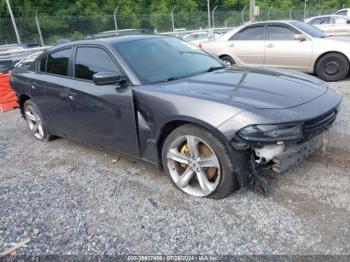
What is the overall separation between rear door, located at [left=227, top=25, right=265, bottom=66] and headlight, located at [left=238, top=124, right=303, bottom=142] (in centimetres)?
582

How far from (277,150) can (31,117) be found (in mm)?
4104

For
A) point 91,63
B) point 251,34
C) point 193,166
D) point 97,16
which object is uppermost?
point 97,16

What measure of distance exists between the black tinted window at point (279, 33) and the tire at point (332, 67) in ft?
2.98

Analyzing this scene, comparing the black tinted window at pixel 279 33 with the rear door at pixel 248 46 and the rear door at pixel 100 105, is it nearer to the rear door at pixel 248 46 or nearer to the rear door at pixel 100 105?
the rear door at pixel 248 46

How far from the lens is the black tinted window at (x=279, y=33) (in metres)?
7.75

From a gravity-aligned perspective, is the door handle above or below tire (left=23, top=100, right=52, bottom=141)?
above

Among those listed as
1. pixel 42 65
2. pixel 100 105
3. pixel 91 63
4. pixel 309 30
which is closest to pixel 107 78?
pixel 100 105

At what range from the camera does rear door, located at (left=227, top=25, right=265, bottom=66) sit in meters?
8.13

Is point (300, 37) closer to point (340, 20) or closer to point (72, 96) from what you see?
point (72, 96)

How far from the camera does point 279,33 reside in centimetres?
791

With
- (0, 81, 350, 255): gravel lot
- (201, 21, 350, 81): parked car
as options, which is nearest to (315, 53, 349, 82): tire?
(201, 21, 350, 81): parked car

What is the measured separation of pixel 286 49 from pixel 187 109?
5.63m

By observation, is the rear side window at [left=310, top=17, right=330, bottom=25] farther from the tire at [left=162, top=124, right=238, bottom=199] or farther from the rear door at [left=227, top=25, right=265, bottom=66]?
the tire at [left=162, top=124, right=238, bottom=199]

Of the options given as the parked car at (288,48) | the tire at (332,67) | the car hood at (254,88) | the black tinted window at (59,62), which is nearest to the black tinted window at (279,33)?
the parked car at (288,48)
